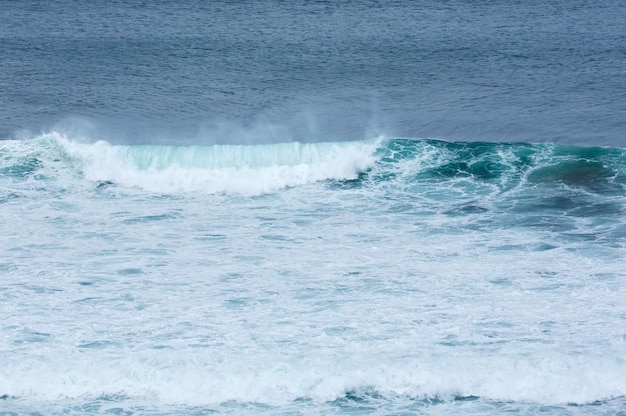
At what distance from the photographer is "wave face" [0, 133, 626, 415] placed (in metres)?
16.4

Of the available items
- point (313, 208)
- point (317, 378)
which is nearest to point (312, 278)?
point (317, 378)

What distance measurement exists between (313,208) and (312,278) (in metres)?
4.09

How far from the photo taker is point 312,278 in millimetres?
20109

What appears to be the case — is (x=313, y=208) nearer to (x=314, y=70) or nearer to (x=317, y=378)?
(x=317, y=378)

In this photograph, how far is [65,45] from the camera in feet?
118

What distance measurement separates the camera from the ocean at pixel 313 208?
16656 mm

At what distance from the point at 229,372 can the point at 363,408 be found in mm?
2386

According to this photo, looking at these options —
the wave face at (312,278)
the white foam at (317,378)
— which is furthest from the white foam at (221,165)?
the white foam at (317,378)

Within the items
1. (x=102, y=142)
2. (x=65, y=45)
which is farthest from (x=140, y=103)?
(x=65, y=45)

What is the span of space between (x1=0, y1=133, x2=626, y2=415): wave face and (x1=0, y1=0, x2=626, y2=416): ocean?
0.06 meters

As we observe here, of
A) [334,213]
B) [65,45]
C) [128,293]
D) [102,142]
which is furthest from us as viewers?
[65,45]

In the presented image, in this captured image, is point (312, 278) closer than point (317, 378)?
No

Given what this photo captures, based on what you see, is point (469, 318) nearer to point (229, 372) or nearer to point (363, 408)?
point (363, 408)

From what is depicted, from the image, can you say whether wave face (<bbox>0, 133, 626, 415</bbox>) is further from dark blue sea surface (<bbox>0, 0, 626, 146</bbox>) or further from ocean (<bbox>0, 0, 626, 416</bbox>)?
dark blue sea surface (<bbox>0, 0, 626, 146</bbox>)
